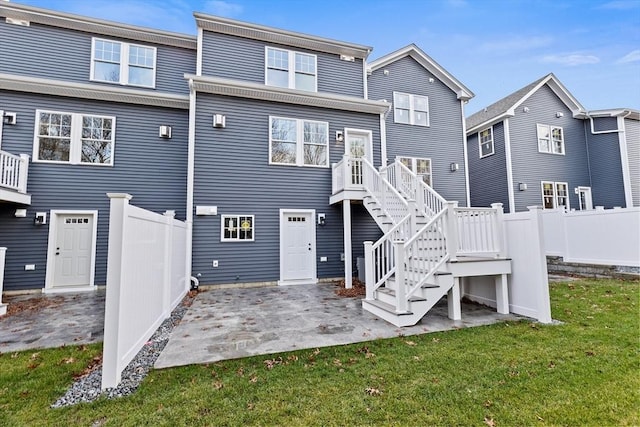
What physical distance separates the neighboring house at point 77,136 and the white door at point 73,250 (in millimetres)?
23

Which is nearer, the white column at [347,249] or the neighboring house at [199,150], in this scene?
the neighboring house at [199,150]

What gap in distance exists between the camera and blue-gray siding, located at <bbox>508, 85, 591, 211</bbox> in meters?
13.3

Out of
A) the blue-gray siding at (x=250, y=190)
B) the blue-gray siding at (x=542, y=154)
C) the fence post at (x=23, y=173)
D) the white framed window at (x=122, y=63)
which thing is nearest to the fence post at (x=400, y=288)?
the blue-gray siding at (x=250, y=190)

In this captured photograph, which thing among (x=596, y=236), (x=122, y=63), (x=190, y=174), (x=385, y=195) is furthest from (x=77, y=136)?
(x=596, y=236)

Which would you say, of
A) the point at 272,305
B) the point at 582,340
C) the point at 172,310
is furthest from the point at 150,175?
the point at 582,340

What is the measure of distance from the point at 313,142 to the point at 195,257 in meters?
5.12

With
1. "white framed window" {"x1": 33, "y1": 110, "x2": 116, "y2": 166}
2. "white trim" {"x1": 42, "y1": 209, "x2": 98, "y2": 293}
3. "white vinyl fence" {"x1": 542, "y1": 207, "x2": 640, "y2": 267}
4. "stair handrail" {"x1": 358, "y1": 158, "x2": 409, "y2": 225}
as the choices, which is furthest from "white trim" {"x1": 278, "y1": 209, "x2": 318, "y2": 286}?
"white vinyl fence" {"x1": 542, "y1": 207, "x2": 640, "y2": 267}

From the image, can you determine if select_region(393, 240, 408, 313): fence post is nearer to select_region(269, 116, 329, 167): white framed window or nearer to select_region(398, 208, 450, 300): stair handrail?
select_region(398, 208, 450, 300): stair handrail

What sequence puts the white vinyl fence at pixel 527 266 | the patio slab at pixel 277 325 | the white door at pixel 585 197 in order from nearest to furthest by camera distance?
the patio slab at pixel 277 325
the white vinyl fence at pixel 527 266
the white door at pixel 585 197

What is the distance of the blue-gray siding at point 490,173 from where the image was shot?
13438mm

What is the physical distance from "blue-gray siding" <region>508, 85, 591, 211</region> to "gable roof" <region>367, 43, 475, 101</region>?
3.14 m

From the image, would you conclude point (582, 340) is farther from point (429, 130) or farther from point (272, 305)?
point (429, 130)

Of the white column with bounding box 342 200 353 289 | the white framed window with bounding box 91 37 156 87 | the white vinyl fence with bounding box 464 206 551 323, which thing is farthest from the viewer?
the white framed window with bounding box 91 37 156 87

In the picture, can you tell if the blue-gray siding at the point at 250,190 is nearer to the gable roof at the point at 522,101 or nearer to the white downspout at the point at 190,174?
the white downspout at the point at 190,174
